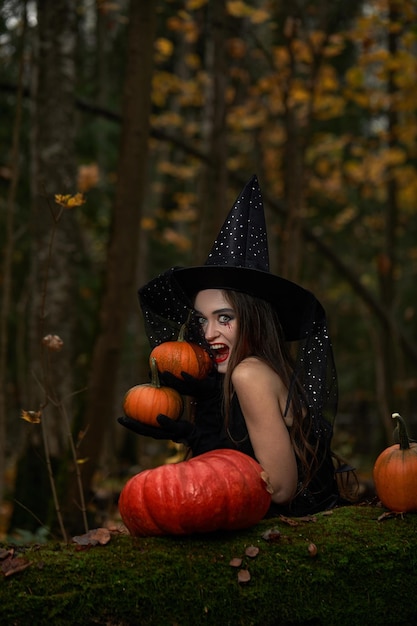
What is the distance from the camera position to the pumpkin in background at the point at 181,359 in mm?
3547

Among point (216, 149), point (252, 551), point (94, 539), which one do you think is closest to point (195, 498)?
point (252, 551)

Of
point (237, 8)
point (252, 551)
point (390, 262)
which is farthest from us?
point (390, 262)

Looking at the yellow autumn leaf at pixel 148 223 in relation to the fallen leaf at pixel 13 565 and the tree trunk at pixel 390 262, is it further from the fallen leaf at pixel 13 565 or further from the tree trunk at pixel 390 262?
the fallen leaf at pixel 13 565

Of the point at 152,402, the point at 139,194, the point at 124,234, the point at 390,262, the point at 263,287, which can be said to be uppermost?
the point at 139,194

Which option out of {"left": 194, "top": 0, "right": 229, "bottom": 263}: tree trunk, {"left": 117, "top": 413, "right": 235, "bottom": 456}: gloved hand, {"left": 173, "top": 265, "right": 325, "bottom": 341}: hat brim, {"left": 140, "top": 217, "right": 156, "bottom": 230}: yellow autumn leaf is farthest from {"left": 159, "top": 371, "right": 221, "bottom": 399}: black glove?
{"left": 140, "top": 217, "right": 156, "bottom": 230}: yellow autumn leaf

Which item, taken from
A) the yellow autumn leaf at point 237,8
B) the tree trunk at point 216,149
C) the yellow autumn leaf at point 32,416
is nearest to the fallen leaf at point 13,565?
the yellow autumn leaf at point 32,416

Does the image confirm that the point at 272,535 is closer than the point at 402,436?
Yes

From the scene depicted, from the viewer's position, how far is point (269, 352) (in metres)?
3.74

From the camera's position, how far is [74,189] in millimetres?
6418

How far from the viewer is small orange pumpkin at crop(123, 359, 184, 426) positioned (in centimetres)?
337

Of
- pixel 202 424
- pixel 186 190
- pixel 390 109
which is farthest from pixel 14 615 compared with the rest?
pixel 186 190

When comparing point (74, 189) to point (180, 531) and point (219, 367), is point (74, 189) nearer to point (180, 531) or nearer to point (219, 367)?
point (219, 367)

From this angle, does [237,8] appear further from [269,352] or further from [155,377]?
[155,377]

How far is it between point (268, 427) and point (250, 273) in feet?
2.45
